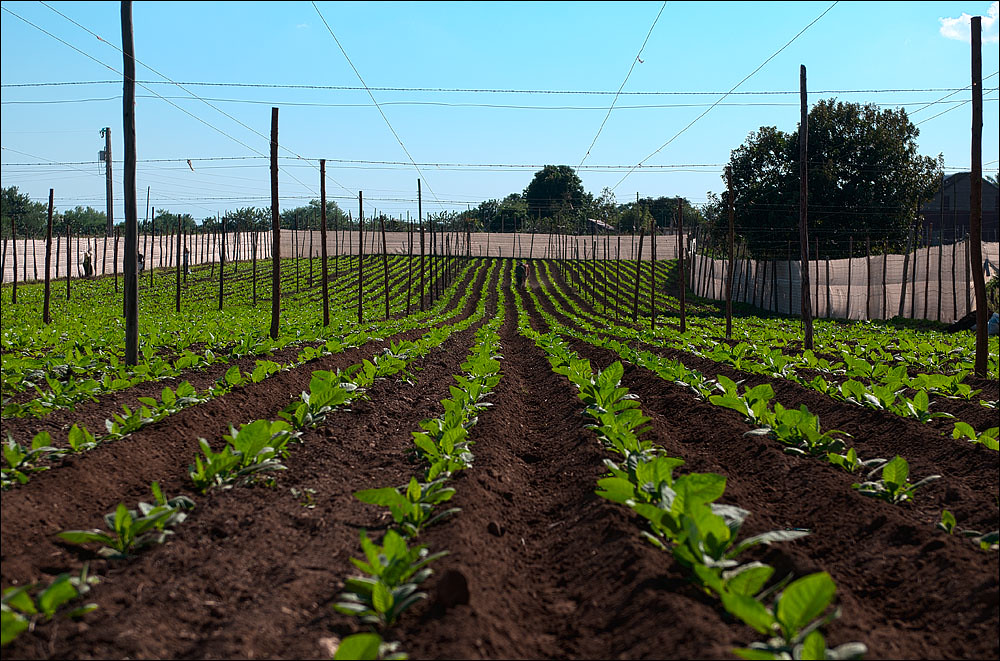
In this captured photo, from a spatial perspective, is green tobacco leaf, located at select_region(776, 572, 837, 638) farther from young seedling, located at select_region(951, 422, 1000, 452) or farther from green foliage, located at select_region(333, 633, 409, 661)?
young seedling, located at select_region(951, 422, 1000, 452)

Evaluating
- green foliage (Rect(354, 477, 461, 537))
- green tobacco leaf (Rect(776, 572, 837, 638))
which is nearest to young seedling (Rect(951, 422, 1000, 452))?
green tobacco leaf (Rect(776, 572, 837, 638))

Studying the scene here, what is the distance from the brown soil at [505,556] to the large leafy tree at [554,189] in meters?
122

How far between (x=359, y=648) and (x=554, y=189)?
131m

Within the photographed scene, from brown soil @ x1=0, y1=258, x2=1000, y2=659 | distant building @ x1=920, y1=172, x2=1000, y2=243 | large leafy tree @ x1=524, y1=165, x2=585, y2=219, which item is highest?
large leafy tree @ x1=524, y1=165, x2=585, y2=219

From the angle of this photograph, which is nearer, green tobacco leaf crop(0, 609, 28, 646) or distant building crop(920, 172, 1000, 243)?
green tobacco leaf crop(0, 609, 28, 646)

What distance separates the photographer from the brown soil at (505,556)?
359cm

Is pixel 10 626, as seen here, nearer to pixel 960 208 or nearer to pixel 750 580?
pixel 750 580

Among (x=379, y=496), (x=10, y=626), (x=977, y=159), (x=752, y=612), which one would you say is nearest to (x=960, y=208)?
(x=977, y=159)

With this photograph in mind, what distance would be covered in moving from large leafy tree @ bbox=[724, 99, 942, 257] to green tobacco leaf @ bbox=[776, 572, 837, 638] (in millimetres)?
51044

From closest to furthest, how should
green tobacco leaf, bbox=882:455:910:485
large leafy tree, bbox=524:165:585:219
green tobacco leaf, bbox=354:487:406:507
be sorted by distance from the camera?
1. green tobacco leaf, bbox=354:487:406:507
2. green tobacco leaf, bbox=882:455:910:485
3. large leafy tree, bbox=524:165:585:219

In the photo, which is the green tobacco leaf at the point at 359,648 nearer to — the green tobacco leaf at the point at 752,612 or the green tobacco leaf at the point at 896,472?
the green tobacco leaf at the point at 752,612

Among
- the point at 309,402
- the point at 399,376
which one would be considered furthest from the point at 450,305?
the point at 309,402

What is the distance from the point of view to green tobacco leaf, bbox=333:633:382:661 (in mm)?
3086

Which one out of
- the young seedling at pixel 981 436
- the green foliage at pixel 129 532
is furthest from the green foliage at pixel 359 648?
the young seedling at pixel 981 436
